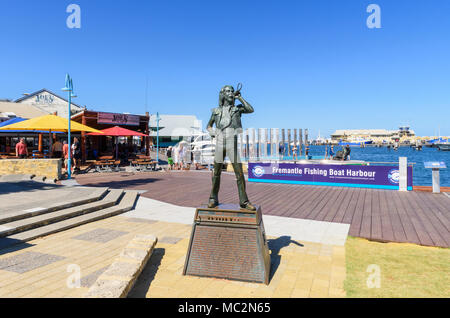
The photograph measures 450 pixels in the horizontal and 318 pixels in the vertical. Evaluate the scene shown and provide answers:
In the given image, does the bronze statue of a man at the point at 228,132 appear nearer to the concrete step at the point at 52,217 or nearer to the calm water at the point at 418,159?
the concrete step at the point at 52,217

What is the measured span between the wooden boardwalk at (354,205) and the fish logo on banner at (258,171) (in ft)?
Result: 2.97

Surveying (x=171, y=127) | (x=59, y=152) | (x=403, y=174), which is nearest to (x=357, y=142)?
(x=171, y=127)

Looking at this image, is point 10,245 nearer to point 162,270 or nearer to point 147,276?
point 147,276

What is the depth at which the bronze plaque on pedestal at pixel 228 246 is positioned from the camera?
427 centimetres

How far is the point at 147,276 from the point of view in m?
4.44

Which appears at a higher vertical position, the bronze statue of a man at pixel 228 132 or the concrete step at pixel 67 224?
the bronze statue of a man at pixel 228 132

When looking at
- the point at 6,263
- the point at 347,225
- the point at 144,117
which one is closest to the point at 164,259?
the point at 6,263

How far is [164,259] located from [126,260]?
2.78ft

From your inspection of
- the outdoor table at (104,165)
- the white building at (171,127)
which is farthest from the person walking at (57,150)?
the white building at (171,127)

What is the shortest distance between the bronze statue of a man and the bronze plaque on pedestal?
0.25m

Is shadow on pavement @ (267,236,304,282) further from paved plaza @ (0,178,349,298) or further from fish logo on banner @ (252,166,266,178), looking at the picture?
fish logo on banner @ (252,166,266,178)

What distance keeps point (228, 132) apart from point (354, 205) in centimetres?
699

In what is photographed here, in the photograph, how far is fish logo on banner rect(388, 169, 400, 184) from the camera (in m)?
12.8
